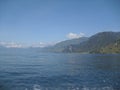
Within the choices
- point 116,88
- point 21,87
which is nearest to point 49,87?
point 21,87

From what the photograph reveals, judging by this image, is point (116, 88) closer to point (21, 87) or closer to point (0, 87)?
point (21, 87)

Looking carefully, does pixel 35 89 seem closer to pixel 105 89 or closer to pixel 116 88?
pixel 105 89

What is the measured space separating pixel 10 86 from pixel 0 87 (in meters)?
2.00

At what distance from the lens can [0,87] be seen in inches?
1598

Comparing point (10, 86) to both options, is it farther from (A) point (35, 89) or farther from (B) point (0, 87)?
(A) point (35, 89)

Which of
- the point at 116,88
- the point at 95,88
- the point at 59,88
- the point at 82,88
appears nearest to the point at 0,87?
the point at 59,88

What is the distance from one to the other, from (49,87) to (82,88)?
6.66m

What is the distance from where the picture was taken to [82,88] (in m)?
40.8

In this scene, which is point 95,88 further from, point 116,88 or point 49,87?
point 49,87

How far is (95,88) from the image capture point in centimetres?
4053

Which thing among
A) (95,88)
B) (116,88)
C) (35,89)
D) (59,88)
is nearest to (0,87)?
(35,89)

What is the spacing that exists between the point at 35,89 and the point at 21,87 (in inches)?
126

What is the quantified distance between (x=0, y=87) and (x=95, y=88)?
62.3 ft

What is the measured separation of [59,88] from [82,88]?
15.4 ft
